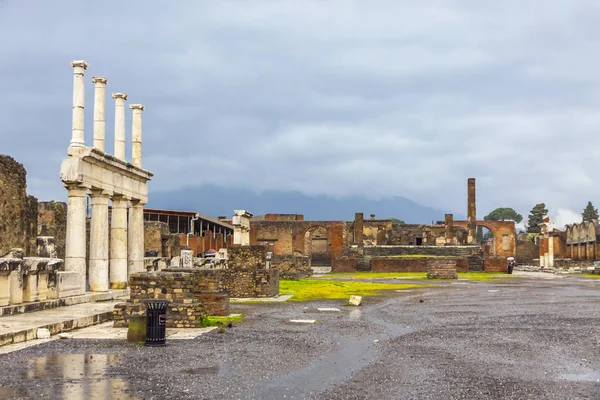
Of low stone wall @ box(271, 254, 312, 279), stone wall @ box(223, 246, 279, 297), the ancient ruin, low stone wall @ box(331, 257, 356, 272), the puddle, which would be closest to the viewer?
the puddle

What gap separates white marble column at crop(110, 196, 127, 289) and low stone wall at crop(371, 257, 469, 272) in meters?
29.7

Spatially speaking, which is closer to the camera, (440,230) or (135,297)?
(135,297)

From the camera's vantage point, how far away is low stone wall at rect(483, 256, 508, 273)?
5003 centimetres

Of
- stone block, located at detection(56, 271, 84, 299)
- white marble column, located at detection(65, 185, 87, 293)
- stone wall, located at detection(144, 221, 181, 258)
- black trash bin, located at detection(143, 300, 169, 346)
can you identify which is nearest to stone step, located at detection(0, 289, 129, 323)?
stone block, located at detection(56, 271, 84, 299)

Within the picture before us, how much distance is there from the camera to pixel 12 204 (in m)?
21.0

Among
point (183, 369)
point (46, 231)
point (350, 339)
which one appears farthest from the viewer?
point (46, 231)

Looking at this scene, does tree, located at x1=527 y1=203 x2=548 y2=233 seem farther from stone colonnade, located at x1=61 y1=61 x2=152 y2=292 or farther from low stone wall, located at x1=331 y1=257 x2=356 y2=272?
stone colonnade, located at x1=61 y1=61 x2=152 y2=292

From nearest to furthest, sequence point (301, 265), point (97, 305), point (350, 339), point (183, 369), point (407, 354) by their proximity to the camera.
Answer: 1. point (183, 369)
2. point (407, 354)
3. point (350, 339)
4. point (97, 305)
5. point (301, 265)

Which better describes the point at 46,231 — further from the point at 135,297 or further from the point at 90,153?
the point at 135,297

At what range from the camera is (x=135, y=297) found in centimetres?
1354

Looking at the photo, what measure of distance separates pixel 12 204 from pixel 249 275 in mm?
7340

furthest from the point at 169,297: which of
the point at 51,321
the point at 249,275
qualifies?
the point at 249,275

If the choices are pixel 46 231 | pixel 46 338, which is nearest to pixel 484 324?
pixel 46 338

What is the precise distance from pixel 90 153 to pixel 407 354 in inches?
491
